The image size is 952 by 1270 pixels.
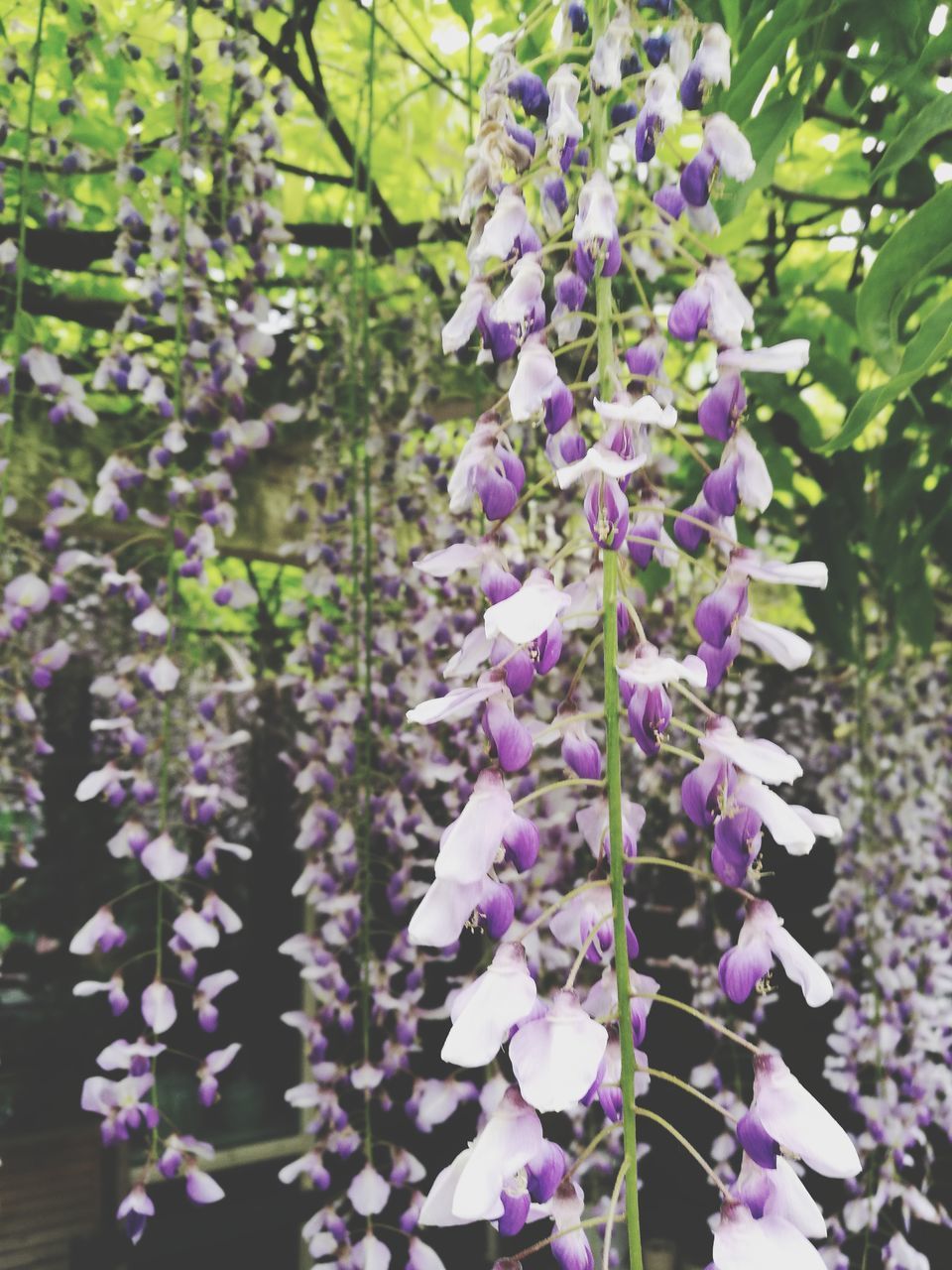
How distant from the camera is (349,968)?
213 cm

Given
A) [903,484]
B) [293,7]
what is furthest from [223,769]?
[903,484]

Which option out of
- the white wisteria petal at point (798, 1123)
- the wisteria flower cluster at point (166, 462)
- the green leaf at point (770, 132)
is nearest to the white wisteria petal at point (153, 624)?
the wisteria flower cluster at point (166, 462)

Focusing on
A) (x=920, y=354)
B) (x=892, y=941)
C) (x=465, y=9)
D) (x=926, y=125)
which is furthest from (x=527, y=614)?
(x=892, y=941)

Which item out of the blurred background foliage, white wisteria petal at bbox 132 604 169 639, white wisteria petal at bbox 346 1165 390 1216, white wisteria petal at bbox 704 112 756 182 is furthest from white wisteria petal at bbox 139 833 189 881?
white wisteria petal at bbox 704 112 756 182

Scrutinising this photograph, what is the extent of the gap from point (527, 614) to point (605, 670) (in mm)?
78

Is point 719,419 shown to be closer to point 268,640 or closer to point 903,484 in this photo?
point 903,484

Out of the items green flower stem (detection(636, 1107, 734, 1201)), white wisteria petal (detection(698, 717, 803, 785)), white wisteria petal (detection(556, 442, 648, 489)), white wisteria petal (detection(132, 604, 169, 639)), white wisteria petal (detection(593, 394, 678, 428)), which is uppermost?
white wisteria petal (detection(593, 394, 678, 428))

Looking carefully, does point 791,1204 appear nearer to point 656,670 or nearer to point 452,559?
point 656,670

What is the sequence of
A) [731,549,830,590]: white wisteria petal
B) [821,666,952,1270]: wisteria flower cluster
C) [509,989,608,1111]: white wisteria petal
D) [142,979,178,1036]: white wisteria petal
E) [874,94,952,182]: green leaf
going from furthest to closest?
[821,666,952,1270]: wisteria flower cluster < [142,979,178,1036]: white wisteria petal < [874,94,952,182]: green leaf < [731,549,830,590]: white wisteria petal < [509,989,608,1111]: white wisteria petal

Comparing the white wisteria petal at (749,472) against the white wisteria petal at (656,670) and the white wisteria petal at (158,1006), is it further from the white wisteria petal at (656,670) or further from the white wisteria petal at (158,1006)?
the white wisteria petal at (158,1006)

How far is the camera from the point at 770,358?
688 mm

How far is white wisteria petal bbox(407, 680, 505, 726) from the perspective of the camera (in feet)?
1.97

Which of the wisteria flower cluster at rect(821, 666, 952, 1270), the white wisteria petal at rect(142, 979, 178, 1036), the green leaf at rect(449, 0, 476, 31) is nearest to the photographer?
the green leaf at rect(449, 0, 476, 31)

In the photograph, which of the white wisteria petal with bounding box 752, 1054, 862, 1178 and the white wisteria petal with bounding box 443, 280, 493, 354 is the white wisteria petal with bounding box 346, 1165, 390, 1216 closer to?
the white wisteria petal with bounding box 752, 1054, 862, 1178
